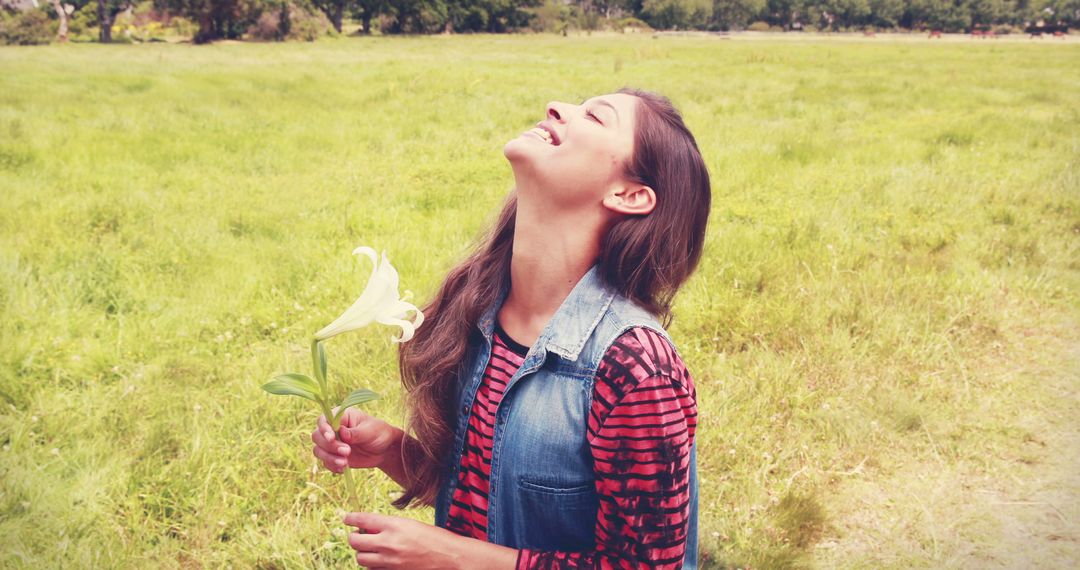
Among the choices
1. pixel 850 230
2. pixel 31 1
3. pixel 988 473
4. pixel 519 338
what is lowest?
pixel 988 473

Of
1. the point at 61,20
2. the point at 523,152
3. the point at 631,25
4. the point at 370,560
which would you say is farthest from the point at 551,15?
the point at 370,560

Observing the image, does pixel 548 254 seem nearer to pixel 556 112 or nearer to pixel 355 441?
pixel 556 112

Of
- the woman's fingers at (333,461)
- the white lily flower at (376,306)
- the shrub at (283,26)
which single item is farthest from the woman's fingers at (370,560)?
the shrub at (283,26)

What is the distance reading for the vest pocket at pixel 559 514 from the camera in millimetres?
1247

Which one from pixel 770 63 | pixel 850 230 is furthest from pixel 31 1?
pixel 850 230

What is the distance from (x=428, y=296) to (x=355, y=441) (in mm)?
1163

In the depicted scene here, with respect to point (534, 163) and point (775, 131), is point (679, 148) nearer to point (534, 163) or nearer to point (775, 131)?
point (534, 163)

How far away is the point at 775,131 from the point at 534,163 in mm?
8676

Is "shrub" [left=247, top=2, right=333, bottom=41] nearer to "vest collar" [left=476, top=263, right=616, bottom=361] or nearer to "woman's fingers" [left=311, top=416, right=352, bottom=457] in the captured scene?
"woman's fingers" [left=311, top=416, right=352, bottom=457]

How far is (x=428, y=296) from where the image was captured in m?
2.59

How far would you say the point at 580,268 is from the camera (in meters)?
1.31

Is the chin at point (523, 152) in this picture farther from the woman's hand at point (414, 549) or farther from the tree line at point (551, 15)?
the tree line at point (551, 15)

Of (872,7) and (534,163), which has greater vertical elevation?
(872,7)

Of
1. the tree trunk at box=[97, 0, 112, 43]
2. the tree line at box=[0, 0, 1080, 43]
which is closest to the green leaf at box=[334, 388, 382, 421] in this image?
the tree line at box=[0, 0, 1080, 43]
